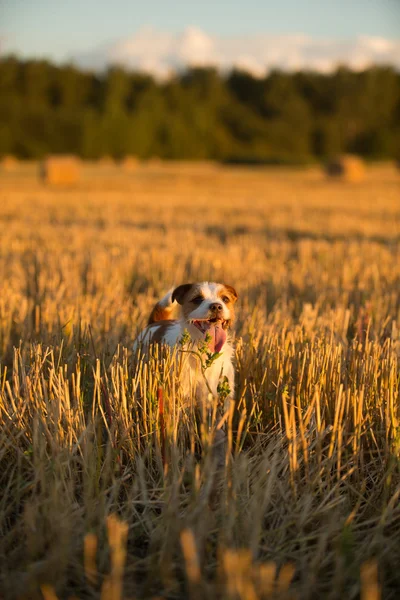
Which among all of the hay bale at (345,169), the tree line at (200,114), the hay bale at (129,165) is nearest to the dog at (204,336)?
the hay bale at (345,169)

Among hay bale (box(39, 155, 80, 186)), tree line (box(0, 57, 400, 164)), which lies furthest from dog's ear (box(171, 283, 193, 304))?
tree line (box(0, 57, 400, 164))

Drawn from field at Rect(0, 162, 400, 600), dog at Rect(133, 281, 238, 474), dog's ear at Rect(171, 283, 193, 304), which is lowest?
field at Rect(0, 162, 400, 600)

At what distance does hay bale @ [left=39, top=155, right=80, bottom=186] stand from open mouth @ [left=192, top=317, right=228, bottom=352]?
81.7 feet

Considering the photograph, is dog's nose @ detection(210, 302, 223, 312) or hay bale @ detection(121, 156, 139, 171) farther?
hay bale @ detection(121, 156, 139, 171)

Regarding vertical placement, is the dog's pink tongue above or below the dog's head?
below

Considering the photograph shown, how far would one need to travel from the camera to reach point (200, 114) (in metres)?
65.4

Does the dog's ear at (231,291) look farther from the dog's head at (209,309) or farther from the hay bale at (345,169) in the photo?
the hay bale at (345,169)

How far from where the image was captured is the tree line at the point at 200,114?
54.8 meters

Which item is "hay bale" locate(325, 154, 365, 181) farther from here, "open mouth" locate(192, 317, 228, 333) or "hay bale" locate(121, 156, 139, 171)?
"open mouth" locate(192, 317, 228, 333)

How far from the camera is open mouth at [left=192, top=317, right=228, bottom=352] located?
10.2 feet

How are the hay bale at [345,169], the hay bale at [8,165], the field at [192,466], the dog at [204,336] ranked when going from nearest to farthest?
the field at [192,466] < the dog at [204,336] < the hay bale at [345,169] < the hay bale at [8,165]

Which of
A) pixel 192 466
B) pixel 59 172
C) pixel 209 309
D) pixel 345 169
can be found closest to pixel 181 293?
pixel 209 309

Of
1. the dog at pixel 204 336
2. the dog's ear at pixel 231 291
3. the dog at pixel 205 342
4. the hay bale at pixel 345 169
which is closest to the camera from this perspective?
the dog at pixel 205 342

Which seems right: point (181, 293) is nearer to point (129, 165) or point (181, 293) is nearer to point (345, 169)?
point (345, 169)
